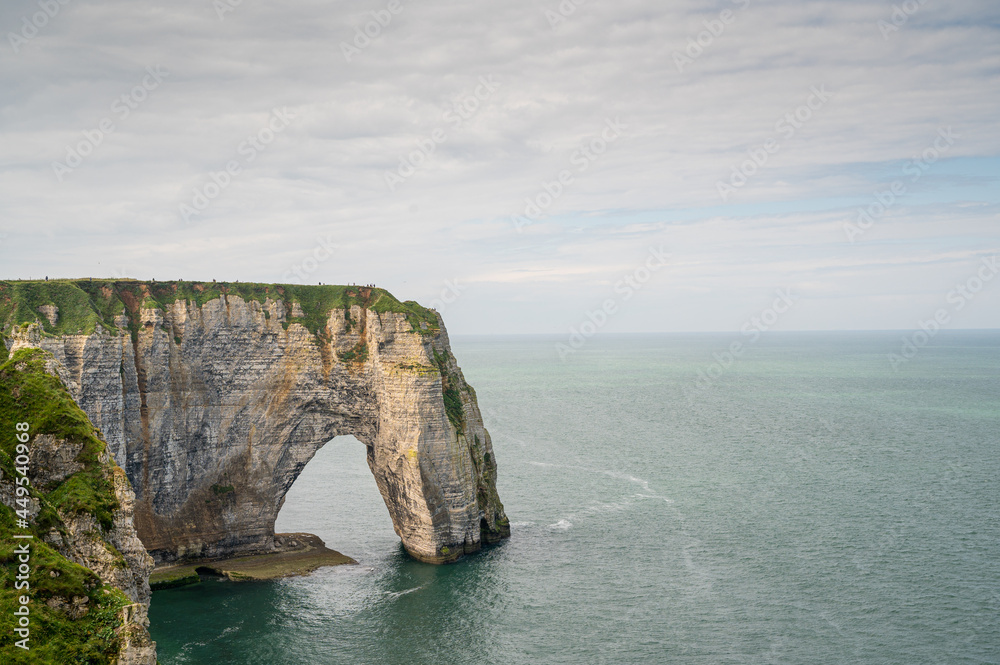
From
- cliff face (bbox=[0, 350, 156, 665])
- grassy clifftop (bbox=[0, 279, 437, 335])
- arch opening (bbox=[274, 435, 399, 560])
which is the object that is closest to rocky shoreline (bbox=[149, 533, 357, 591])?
arch opening (bbox=[274, 435, 399, 560])

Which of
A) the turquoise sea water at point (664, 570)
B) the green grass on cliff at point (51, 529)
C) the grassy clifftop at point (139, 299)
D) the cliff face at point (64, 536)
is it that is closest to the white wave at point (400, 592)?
the turquoise sea water at point (664, 570)

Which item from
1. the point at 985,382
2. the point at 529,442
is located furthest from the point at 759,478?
the point at 985,382

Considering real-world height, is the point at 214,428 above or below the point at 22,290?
below

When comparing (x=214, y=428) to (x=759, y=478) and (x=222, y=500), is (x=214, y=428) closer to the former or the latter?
(x=222, y=500)

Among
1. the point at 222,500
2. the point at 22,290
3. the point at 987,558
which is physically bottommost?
the point at 987,558

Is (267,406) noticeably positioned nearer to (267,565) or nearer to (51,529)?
(267,565)
